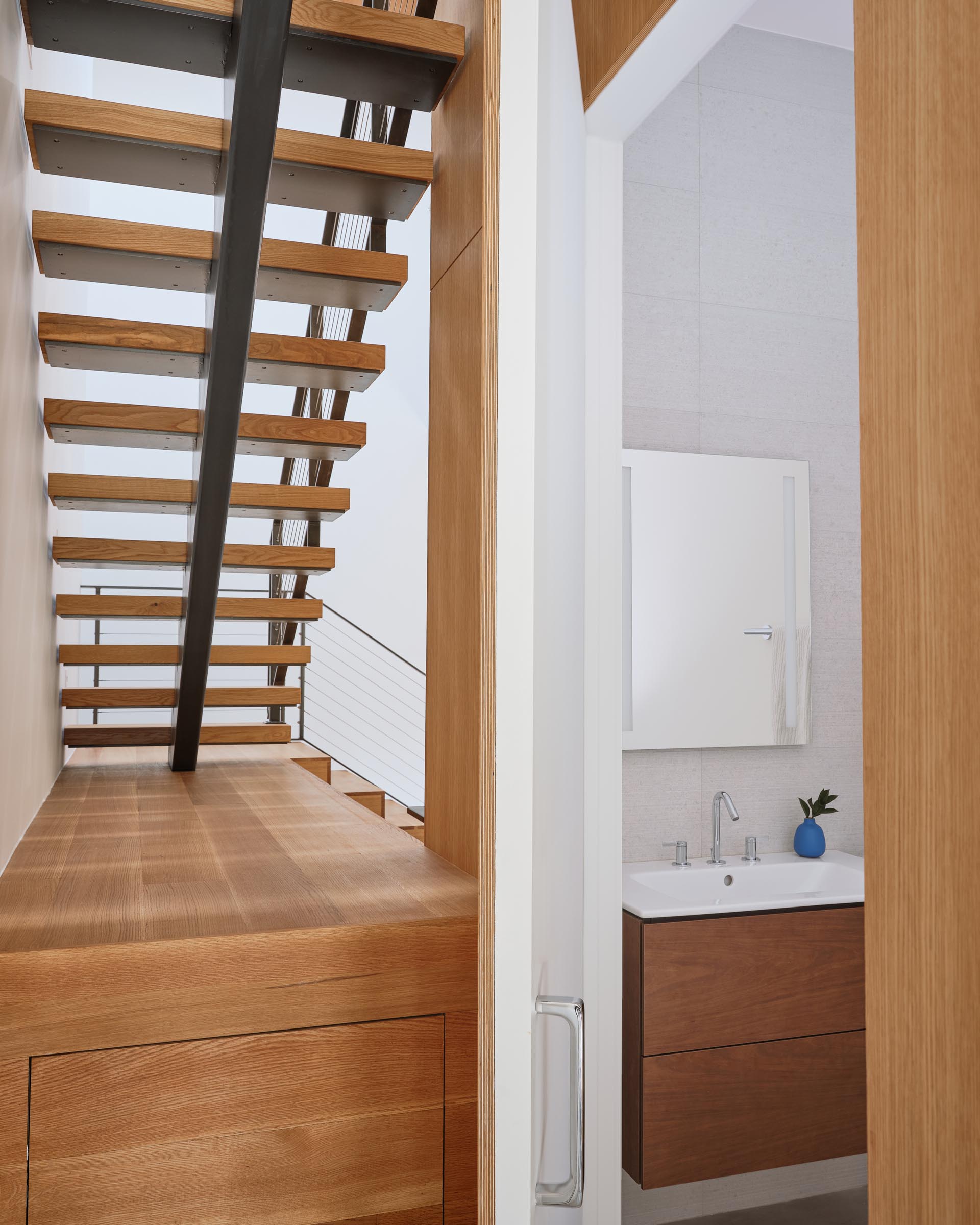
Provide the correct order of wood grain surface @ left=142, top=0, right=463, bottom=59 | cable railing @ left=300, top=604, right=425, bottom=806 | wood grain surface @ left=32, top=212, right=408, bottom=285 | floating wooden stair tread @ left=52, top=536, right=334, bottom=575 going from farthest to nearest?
cable railing @ left=300, top=604, right=425, bottom=806 < floating wooden stair tread @ left=52, top=536, right=334, bottom=575 < wood grain surface @ left=32, top=212, right=408, bottom=285 < wood grain surface @ left=142, top=0, right=463, bottom=59

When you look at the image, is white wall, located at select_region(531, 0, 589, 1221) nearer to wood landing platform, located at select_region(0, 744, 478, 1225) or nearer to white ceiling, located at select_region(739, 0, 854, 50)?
wood landing platform, located at select_region(0, 744, 478, 1225)

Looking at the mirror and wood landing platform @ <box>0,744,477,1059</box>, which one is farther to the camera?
the mirror

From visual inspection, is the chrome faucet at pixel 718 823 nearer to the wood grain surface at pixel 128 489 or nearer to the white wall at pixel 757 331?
the white wall at pixel 757 331

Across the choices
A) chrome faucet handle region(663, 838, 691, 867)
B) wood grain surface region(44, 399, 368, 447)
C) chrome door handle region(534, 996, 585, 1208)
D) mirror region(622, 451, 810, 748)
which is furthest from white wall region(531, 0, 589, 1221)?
wood grain surface region(44, 399, 368, 447)

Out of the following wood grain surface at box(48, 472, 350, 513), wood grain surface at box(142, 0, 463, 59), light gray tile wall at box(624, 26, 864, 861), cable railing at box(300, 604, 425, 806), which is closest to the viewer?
wood grain surface at box(142, 0, 463, 59)

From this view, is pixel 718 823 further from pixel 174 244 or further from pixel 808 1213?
pixel 174 244

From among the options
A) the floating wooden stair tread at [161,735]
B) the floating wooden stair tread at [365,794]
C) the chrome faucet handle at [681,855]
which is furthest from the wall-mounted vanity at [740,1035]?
the floating wooden stair tread at [161,735]

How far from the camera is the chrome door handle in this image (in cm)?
85

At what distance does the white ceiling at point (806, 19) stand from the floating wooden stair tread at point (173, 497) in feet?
6.57

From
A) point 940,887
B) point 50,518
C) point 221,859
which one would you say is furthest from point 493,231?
point 50,518

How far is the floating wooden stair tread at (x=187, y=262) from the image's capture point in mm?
2324

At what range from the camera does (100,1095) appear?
53.3 inches

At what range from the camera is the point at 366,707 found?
251 inches

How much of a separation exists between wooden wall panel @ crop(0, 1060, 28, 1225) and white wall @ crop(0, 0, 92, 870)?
706mm
